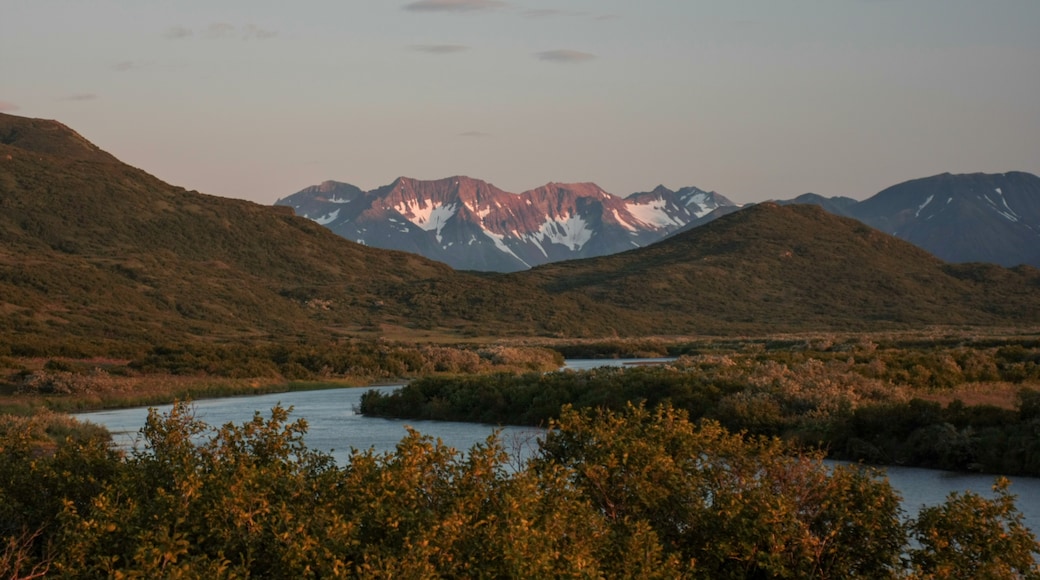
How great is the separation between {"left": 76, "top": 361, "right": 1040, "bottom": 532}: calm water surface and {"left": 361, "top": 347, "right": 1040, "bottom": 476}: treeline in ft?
3.63

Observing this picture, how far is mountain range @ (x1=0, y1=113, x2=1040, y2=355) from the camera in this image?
11812 cm

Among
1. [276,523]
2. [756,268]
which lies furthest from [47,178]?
[276,523]

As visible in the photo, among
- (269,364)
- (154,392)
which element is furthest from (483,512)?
(269,364)

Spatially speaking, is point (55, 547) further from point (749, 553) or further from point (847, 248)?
point (847, 248)

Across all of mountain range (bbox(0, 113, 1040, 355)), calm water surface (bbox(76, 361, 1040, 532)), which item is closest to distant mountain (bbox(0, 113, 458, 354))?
mountain range (bbox(0, 113, 1040, 355))

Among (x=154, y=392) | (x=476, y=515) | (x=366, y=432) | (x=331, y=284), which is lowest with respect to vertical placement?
(x=366, y=432)

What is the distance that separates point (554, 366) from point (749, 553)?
6673cm

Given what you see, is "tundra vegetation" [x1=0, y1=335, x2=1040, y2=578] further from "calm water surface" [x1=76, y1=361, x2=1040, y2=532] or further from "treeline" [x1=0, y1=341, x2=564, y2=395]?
"treeline" [x1=0, y1=341, x2=564, y2=395]

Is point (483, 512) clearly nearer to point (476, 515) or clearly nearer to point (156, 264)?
point (476, 515)

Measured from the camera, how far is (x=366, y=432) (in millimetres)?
42219

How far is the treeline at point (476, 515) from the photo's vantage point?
13.2 meters

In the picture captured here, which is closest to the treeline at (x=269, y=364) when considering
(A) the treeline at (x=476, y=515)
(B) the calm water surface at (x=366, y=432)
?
(B) the calm water surface at (x=366, y=432)

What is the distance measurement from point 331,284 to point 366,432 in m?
124

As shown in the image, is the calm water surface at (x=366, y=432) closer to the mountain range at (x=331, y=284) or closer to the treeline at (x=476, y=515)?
the treeline at (x=476, y=515)
